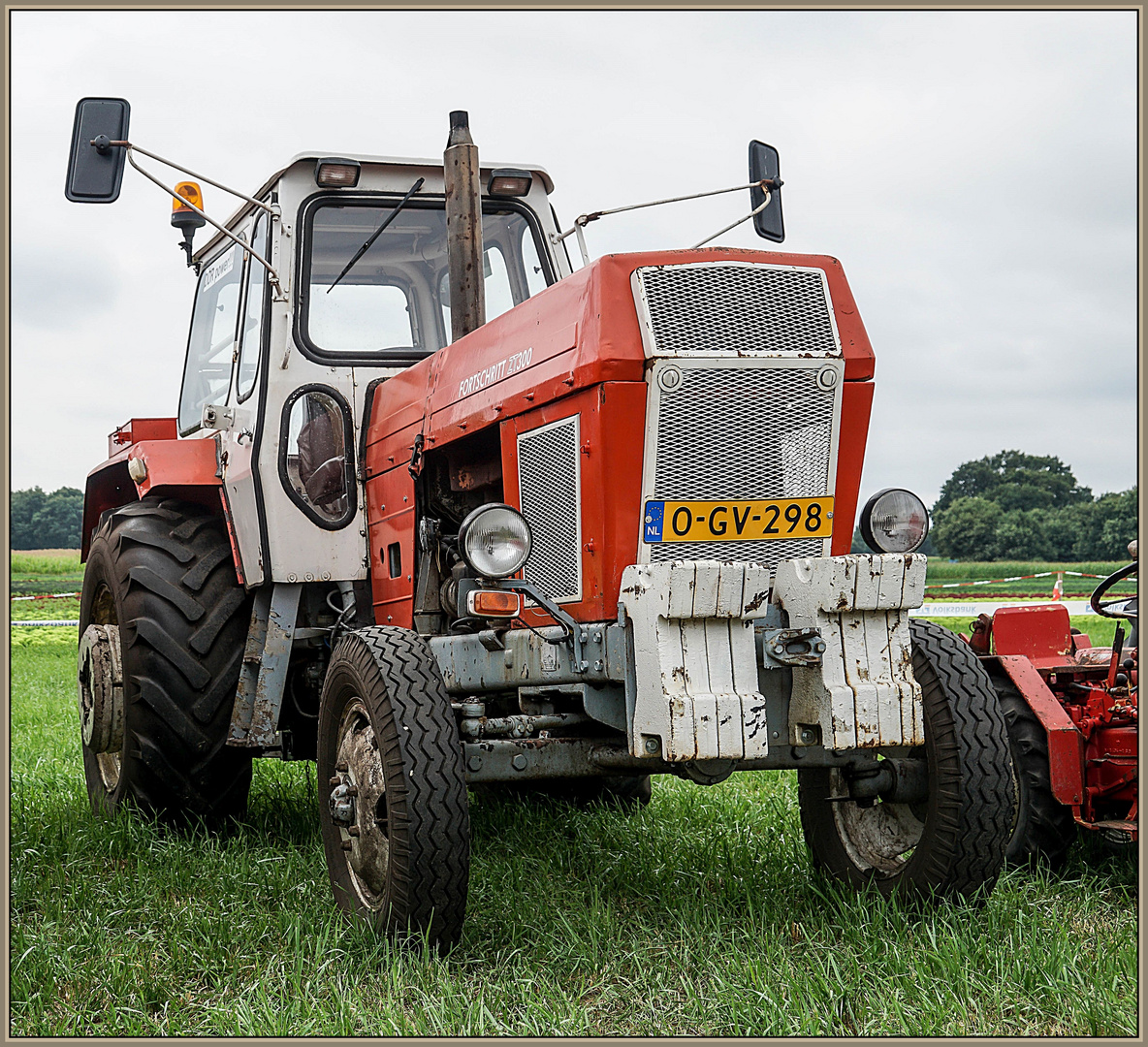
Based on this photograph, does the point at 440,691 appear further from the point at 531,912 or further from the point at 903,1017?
the point at 903,1017

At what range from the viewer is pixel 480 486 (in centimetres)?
454

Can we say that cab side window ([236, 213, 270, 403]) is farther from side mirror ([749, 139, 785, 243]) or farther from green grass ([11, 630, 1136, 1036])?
side mirror ([749, 139, 785, 243])

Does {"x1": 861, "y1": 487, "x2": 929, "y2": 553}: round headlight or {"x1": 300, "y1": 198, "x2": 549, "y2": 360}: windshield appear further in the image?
{"x1": 300, "y1": 198, "x2": 549, "y2": 360}: windshield

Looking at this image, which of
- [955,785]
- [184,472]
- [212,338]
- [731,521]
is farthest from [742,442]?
[212,338]

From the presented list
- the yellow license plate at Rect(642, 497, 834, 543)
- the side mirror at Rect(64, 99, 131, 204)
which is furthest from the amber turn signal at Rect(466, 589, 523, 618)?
the side mirror at Rect(64, 99, 131, 204)

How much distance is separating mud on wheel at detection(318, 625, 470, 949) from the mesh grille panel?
4.06 ft

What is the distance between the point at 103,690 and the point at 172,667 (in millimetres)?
570

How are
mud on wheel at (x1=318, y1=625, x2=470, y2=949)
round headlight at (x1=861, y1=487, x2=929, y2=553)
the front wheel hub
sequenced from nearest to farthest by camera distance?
mud on wheel at (x1=318, y1=625, x2=470, y2=949), the front wheel hub, round headlight at (x1=861, y1=487, x2=929, y2=553)

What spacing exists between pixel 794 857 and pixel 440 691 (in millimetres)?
1794

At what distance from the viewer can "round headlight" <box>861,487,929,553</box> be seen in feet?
12.9

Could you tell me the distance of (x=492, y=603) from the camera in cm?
364

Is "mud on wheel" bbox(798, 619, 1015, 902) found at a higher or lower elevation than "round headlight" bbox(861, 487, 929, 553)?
lower

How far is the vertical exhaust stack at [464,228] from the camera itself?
15.9 ft

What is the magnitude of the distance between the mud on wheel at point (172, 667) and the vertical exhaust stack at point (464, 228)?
1.58 m
